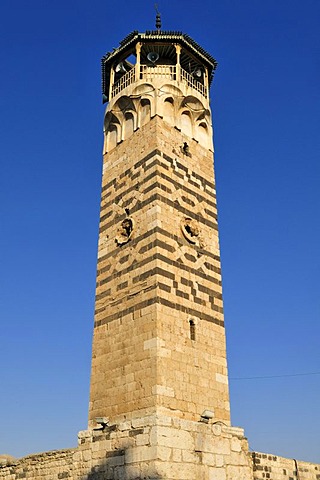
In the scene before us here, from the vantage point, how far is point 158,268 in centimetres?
1206

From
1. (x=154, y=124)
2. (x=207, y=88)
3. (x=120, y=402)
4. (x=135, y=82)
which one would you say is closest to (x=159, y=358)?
(x=120, y=402)

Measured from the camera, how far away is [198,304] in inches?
507

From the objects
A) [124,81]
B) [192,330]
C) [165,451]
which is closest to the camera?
[165,451]

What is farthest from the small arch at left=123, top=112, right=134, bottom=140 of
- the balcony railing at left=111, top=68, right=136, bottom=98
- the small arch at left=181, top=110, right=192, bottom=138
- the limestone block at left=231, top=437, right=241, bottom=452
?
the limestone block at left=231, top=437, right=241, bottom=452

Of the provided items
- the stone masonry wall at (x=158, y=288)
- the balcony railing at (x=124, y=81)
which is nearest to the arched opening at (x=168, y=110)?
the stone masonry wall at (x=158, y=288)

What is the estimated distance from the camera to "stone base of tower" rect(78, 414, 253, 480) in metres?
10.1

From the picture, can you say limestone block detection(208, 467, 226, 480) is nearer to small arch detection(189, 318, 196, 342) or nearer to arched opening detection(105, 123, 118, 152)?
small arch detection(189, 318, 196, 342)

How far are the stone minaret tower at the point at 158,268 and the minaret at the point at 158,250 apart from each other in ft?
0.12

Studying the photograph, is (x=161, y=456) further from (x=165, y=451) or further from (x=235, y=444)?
(x=235, y=444)

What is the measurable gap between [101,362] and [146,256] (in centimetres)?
302

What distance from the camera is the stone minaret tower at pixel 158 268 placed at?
→ 35.9 ft

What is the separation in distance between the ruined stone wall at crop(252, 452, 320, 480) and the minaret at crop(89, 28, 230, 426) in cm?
147

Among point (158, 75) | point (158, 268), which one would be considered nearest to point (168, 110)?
point (158, 75)

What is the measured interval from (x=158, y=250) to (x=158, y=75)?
6400mm
